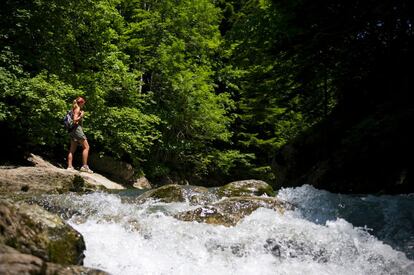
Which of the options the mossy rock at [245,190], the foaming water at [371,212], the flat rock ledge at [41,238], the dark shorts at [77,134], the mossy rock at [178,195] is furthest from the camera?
the dark shorts at [77,134]

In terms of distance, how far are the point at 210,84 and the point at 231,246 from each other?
16019 millimetres

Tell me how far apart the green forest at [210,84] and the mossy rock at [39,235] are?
7048 millimetres

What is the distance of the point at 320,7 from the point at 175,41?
10.2 metres

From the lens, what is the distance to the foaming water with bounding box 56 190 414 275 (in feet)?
18.0

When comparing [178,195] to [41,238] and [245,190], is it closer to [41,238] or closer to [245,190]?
[245,190]

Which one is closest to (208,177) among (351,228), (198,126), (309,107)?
(198,126)

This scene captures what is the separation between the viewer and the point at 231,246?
5.96 m

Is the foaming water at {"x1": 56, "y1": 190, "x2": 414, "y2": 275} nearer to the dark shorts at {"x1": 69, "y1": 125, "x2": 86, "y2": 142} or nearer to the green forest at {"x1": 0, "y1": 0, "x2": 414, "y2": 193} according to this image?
the green forest at {"x1": 0, "y1": 0, "x2": 414, "y2": 193}

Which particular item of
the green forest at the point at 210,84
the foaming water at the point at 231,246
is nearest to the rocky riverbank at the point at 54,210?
the foaming water at the point at 231,246

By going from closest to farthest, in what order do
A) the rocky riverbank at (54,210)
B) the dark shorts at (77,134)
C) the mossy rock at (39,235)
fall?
1. the rocky riverbank at (54,210)
2. the mossy rock at (39,235)
3. the dark shorts at (77,134)

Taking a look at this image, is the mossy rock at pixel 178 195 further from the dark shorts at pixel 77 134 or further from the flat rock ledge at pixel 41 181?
the dark shorts at pixel 77 134

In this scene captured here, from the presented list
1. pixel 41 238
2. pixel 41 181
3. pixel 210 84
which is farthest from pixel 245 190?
pixel 210 84

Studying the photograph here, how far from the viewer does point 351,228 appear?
6922 millimetres

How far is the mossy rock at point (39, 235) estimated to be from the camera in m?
4.15
